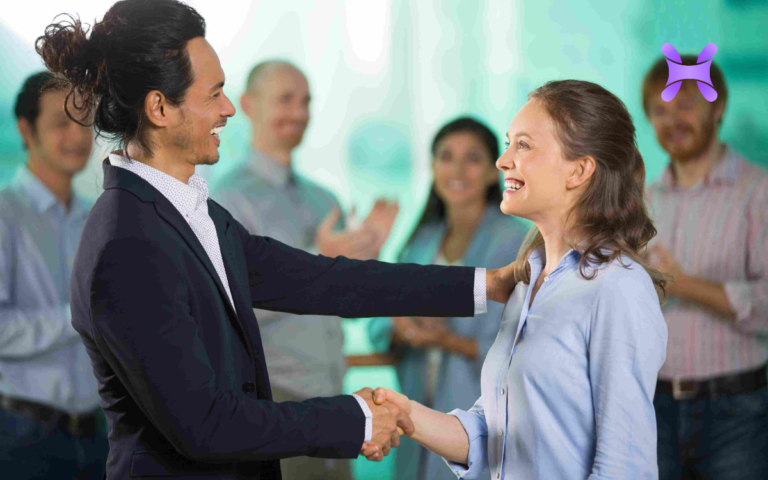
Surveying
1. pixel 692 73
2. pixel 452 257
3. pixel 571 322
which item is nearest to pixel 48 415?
pixel 452 257

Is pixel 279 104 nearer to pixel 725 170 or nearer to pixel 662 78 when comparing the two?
pixel 662 78

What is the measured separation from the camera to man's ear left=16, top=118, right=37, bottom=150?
308 cm

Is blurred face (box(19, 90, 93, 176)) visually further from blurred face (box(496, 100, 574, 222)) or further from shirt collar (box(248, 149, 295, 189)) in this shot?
blurred face (box(496, 100, 574, 222))

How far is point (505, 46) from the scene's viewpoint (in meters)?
3.59

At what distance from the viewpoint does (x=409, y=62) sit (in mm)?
3590

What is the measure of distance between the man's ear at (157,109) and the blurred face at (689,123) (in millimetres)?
2378

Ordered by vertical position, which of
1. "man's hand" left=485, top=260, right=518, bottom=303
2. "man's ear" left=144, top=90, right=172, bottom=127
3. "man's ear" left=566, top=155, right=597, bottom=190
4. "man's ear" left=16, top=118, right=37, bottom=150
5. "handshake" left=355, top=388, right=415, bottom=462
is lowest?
"handshake" left=355, top=388, right=415, bottom=462

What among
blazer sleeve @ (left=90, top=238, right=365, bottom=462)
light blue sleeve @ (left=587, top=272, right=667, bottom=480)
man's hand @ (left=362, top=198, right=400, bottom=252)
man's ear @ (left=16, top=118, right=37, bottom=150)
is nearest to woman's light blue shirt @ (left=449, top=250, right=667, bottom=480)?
light blue sleeve @ (left=587, top=272, right=667, bottom=480)

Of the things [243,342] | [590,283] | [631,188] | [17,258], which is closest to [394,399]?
[243,342]

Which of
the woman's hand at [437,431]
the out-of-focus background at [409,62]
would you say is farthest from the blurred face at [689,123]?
the woman's hand at [437,431]

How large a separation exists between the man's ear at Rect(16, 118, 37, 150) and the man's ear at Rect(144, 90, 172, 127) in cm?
199

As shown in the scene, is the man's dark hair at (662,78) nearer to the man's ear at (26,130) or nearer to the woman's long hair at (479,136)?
the woman's long hair at (479,136)

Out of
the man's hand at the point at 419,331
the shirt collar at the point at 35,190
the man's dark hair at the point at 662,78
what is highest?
the man's dark hair at the point at 662,78

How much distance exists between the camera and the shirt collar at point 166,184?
4.59ft
